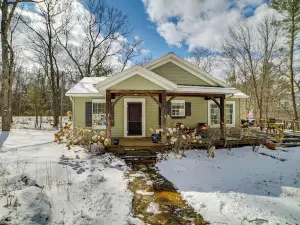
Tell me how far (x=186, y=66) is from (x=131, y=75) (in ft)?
14.1

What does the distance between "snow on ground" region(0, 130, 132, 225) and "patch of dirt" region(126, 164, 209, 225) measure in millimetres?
281

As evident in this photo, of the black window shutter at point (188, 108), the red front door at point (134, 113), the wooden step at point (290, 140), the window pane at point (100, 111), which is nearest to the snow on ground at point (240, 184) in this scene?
the wooden step at point (290, 140)

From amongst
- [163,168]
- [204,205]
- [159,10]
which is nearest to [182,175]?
[163,168]

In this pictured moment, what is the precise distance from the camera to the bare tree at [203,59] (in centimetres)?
2519

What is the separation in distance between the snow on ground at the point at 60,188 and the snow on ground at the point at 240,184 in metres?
1.77

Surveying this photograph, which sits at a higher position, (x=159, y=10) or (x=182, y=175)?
(x=159, y=10)

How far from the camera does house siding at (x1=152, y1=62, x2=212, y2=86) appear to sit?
9.55 metres

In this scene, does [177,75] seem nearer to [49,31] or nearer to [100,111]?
[100,111]

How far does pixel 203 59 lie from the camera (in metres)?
25.7

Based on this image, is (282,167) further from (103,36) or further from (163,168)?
(103,36)

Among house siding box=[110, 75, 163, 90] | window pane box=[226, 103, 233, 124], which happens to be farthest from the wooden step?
house siding box=[110, 75, 163, 90]

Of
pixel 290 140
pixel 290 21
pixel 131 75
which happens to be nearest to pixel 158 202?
pixel 131 75

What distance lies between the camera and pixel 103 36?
780 inches

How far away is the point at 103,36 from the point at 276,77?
21.1 metres
